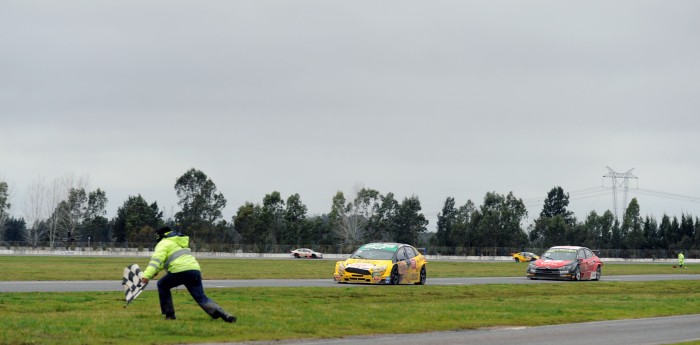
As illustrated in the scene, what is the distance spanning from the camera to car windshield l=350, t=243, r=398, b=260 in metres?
35.0

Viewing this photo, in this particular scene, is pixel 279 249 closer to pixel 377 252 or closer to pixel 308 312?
pixel 377 252

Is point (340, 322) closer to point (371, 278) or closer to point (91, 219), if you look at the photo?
point (371, 278)

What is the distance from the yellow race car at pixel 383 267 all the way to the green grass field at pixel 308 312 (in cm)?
154

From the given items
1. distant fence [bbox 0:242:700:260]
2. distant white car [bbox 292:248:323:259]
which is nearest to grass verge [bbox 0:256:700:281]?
distant white car [bbox 292:248:323:259]

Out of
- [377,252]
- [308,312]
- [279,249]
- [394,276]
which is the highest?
[279,249]

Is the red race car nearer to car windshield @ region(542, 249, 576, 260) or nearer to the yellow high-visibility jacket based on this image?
car windshield @ region(542, 249, 576, 260)

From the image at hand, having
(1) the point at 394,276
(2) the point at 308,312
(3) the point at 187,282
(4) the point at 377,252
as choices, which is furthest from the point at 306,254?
(3) the point at 187,282

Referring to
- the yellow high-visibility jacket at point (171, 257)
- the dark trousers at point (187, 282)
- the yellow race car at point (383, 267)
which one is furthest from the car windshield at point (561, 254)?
the yellow high-visibility jacket at point (171, 257)

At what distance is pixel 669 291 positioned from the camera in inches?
1463

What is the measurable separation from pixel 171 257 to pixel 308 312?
4.60 m

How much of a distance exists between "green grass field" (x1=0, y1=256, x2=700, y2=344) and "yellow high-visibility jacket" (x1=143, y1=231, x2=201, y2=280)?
993 millimetres

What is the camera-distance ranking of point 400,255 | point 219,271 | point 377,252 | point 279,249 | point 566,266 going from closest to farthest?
point 400,255
point 377,252
point 566,266
point 219,271
point 279,249

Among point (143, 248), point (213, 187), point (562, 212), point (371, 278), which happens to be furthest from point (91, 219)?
point (371, 278)

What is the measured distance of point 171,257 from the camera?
57.2ft
